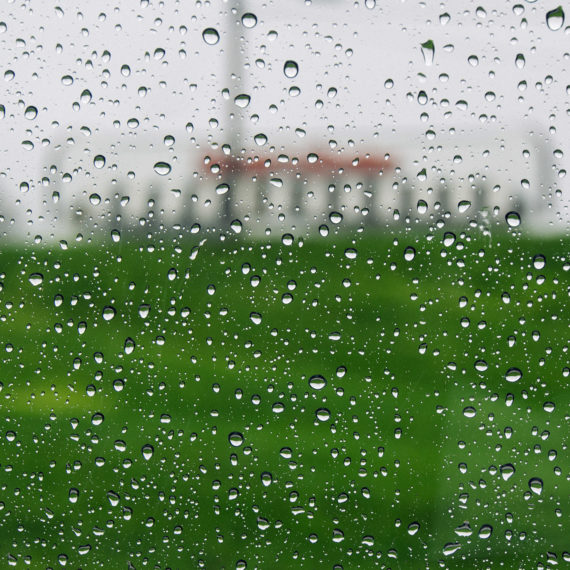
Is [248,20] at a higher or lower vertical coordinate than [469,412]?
higher

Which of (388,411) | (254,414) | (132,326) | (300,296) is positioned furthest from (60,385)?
(388,411)

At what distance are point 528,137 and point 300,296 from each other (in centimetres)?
48

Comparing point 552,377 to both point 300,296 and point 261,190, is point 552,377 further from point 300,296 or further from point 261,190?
point 261,190

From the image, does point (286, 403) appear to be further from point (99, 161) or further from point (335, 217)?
point (99, 161)

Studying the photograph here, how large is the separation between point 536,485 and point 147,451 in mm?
722

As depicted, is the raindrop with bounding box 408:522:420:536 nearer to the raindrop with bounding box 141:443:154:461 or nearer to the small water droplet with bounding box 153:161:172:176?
the raindrop with bounding box 141:443:154:461

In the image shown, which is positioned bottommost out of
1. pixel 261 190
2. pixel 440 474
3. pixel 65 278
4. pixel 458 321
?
pixel 440 474

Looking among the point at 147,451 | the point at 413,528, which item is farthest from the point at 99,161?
the point at 413,528

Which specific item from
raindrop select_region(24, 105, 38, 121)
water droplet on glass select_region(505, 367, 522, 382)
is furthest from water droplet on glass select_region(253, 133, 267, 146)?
water droplet on glass select_region(505, 367, 522, 382)

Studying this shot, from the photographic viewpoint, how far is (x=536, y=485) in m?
0.98

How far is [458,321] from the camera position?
96 cm

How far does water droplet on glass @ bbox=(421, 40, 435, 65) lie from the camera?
0.90m

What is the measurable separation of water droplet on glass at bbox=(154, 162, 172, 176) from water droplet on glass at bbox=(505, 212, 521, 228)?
0.60 metres

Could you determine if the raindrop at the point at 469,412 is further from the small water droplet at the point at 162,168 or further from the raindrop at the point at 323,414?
the small water droplet at the point at 162,168
